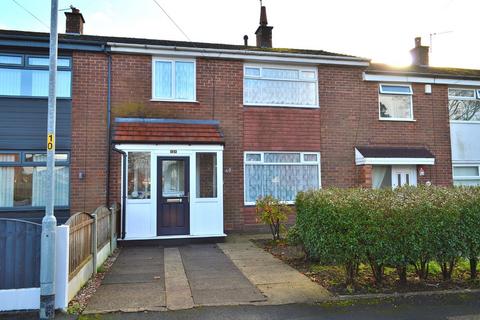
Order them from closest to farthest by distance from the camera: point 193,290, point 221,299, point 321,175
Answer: point 221,299
point 193,290
point 321,175

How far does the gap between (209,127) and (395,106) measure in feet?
22.1

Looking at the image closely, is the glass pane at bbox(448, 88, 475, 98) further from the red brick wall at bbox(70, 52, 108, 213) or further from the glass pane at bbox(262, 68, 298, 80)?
the red brick wall at bbox(70, 52, 108, 213)

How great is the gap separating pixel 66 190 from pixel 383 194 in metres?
8.45

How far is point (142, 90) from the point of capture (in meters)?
11.4

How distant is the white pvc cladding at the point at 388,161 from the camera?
39.9 feet

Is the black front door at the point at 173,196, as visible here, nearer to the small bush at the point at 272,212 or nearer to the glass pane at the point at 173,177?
the glass pane at the point at 173,177

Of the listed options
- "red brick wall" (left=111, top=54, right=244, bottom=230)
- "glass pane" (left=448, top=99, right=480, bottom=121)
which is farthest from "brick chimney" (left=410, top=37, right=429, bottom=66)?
"red brick wall" (left=111, top=54, right=244, bottom=230)

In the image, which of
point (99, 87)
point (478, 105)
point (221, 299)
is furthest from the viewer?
point (478, 105)

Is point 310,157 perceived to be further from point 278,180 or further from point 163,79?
point 163,79

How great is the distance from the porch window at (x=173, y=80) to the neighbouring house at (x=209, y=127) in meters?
0.03

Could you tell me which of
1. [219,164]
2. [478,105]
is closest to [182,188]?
[219,164]

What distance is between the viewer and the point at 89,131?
10906 mm

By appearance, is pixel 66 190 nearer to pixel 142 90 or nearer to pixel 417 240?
pixel 142 90

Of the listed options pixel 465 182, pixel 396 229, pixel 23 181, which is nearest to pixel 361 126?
pixel 465 182
